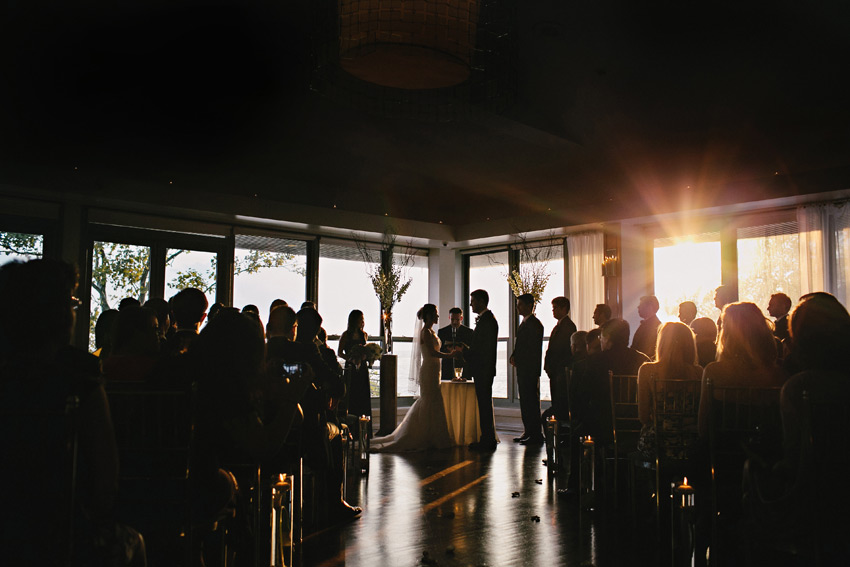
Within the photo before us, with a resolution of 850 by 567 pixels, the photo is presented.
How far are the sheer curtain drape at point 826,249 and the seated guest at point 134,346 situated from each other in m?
7.19

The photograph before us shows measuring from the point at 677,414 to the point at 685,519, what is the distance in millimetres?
819

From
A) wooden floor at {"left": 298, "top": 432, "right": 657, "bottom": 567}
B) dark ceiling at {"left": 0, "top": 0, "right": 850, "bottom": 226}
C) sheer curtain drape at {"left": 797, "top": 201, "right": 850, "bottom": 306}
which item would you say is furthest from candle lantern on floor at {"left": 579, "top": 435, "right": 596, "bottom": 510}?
sheer curtain drape at {"left": 797, "top": 201, "right": 850, "bottom": 306}

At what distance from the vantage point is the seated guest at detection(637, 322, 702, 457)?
3846 mm

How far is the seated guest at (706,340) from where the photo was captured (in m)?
4.55

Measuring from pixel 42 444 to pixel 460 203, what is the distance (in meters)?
9.50

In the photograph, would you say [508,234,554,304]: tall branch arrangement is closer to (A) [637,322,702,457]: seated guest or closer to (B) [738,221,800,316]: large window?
(B) [738,221,800,316]: large window

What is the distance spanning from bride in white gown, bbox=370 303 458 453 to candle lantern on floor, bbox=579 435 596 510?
3.09 m

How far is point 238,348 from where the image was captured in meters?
2.70

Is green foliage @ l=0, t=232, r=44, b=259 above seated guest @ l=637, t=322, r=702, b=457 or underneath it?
above

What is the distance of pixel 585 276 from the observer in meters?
10.2

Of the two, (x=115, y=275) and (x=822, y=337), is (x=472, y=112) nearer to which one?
(x=822, y=337)

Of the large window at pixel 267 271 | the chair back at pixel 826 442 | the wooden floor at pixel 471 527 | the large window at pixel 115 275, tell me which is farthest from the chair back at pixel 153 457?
the large window at pixel 267 271

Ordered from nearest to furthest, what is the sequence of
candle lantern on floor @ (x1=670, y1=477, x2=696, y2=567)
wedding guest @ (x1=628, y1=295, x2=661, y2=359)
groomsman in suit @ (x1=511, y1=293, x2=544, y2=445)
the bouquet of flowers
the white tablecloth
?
candle lantern on floor @ (x1=670, y1=477, x2=696, y2=567) → wedding guest @ (x1=628, y1=295, x2=661, y2=359) → the bouquet of flowers → the white tablecloth → groomsman in suit @ (x1=511, y1=293, x2=544, y2=445)

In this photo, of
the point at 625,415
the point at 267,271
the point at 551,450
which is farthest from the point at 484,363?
the point at 267,271
